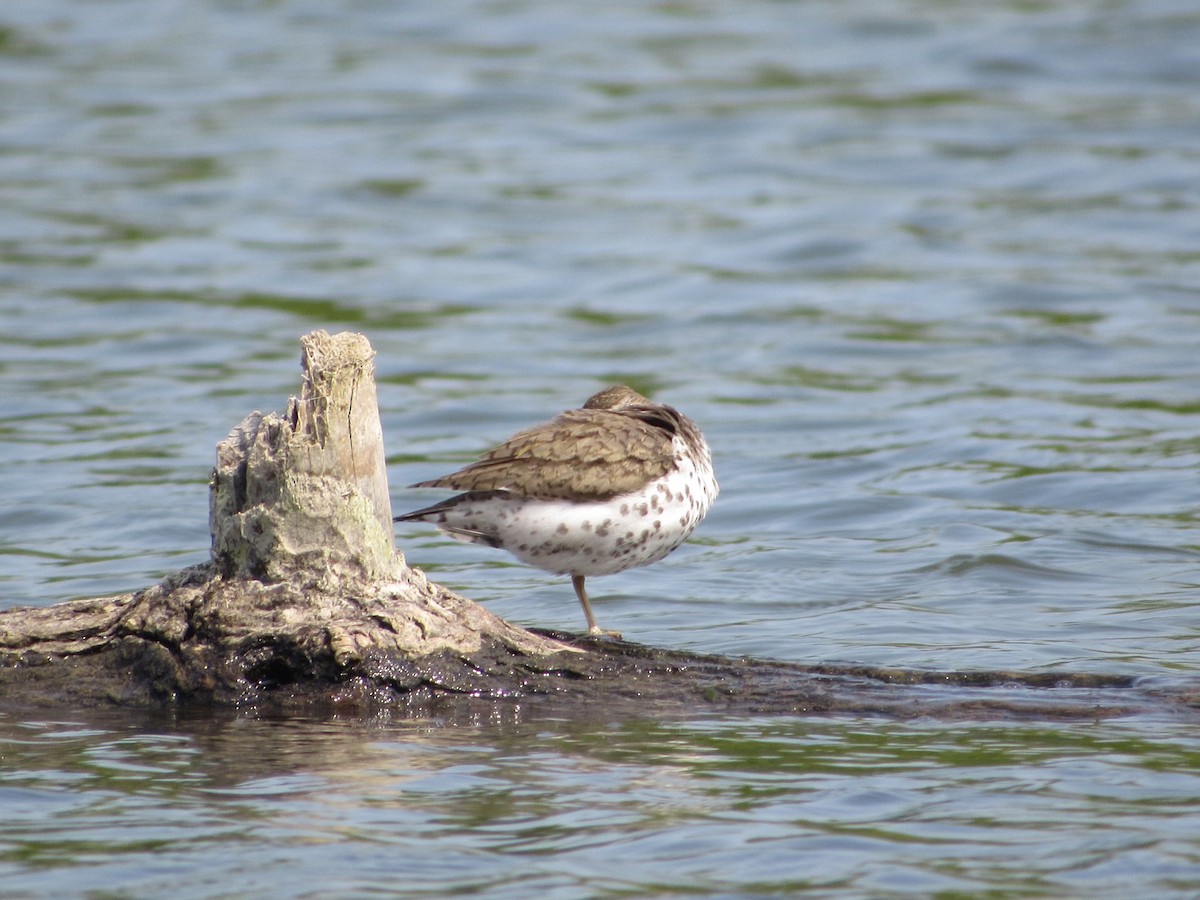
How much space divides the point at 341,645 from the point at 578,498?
4.72 feet

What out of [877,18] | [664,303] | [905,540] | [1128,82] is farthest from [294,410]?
[877,18]

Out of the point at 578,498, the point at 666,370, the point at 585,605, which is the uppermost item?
the point at 666,370

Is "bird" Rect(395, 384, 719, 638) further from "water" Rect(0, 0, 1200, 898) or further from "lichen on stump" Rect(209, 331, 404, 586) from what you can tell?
"water" Rect(0, 0, 1200, 898)

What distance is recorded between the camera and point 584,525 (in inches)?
A: 324

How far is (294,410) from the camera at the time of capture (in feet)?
24.1

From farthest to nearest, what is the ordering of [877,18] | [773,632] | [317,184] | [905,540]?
[877,18] → [317,184] → [905,540] → [773,632]

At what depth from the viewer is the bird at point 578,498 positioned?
819 centimetres

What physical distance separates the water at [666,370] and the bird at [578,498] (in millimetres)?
1009

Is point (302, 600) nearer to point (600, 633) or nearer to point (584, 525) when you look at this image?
point (584, 525)

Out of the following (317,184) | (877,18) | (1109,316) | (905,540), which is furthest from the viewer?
(877,18)

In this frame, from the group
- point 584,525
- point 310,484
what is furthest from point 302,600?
point 584,525

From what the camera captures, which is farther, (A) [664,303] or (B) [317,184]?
(B) [317,184]

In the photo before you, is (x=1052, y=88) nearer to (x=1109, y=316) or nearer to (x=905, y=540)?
(x=1109, y=316)

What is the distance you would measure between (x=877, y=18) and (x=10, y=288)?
50.8 ft
